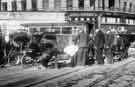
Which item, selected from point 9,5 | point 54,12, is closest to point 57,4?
point 54,12

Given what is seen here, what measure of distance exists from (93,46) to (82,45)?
1.24 m

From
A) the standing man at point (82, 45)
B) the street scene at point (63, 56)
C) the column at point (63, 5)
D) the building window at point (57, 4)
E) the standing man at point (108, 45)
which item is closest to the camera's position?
the street scene at point (63, 56)

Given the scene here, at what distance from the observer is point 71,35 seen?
15.7 meters

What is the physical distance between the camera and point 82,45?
1278cm

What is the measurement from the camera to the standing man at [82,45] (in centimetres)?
1270

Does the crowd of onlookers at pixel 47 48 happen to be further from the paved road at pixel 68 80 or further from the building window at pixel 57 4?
the building window at pixel 57 4

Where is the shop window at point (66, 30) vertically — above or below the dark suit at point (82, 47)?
above

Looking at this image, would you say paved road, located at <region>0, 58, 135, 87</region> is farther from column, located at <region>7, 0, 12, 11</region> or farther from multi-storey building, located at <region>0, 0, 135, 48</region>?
column, located at <region>7, 0, 12, 11</region>

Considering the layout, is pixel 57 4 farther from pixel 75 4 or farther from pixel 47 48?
pixel 47 48

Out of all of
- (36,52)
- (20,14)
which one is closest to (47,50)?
(36,52)

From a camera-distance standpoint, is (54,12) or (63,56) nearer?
(63,56)

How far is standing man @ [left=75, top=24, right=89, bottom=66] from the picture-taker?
12703 millimetres

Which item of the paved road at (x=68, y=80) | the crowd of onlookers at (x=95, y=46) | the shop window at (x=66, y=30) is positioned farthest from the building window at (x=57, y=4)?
the paved road at (x=68, y=80)

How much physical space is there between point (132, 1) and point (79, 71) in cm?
3697
